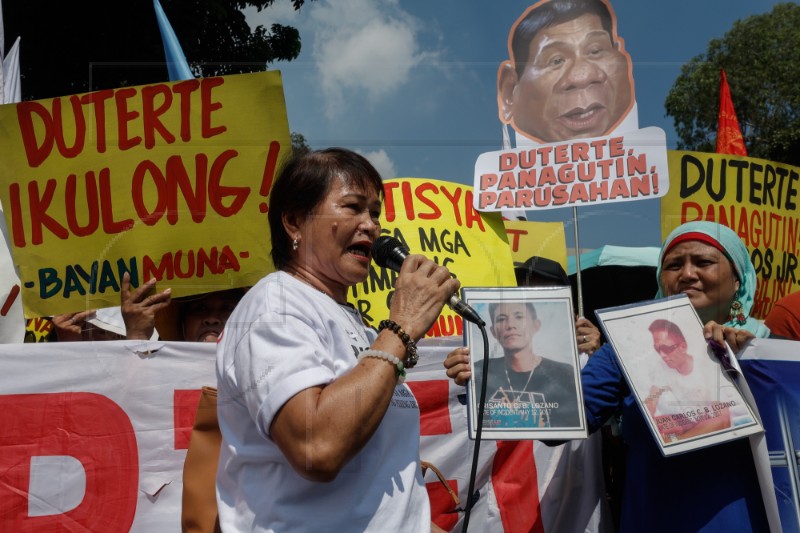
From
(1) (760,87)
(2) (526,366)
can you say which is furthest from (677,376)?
(1) (760,87)

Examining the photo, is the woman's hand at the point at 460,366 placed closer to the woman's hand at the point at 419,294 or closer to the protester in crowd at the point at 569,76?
the woman's hand at the point at 419,294

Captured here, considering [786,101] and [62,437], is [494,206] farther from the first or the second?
[786,101]

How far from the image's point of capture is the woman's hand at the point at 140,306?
100 inches

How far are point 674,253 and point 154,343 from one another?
1.82 meters

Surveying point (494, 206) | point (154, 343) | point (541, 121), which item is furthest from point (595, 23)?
point (154, 343)

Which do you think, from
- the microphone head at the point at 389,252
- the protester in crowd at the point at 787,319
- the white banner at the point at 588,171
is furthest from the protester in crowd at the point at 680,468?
the white banner at the point at 588,171

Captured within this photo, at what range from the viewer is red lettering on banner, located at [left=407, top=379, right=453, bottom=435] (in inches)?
108

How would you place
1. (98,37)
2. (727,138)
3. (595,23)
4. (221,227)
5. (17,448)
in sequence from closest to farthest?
(17,448), (221,227), (595,23), (727,138), (98,37)

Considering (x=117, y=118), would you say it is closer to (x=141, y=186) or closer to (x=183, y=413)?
(x=141, y=186)

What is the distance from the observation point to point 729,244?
2.46 meters

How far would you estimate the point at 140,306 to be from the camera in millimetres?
2582

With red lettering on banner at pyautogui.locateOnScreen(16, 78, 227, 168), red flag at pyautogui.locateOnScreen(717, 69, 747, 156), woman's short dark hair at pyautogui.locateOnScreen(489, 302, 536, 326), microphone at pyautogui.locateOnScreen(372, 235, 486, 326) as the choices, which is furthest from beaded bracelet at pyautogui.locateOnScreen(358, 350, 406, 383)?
red flag at pyautogui.locateOnScreen(717, 69, 747, 156)

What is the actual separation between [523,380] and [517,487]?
925 mm

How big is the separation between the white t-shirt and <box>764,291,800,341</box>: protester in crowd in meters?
1.72
